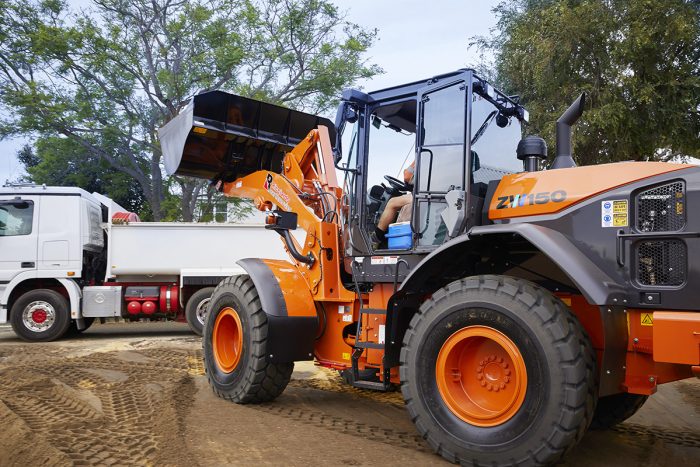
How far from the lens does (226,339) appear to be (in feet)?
19.1

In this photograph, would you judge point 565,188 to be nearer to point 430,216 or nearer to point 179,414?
point 430,216

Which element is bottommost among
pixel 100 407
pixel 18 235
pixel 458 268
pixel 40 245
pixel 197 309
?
pixel 100 407

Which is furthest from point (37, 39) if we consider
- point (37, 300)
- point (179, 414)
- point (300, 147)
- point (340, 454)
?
point (340, 454)

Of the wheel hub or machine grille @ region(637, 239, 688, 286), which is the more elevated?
machine grille @ region(637, 239, 688, 286)

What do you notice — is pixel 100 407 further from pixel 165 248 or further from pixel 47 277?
pixel 47 277

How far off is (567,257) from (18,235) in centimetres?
977

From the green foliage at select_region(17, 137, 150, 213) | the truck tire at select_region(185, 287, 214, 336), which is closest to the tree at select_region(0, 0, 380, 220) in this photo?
the green foliage at select_region(17, 137, 150, 213)

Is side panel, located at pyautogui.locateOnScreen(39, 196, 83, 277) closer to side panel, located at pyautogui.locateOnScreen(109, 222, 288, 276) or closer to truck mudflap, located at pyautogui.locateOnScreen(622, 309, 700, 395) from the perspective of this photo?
side panel, located at pyautogui.locateOnScreen(109, 222, 288, 276)

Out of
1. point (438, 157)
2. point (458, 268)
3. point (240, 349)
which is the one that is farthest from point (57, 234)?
point (458, 268)

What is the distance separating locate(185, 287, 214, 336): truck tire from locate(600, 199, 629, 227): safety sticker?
8310 millimetres

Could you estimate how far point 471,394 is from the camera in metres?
3.83

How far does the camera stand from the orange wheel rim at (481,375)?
3541 mm

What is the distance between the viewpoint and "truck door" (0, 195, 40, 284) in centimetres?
1036

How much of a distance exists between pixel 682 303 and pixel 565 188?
0.95 meters
